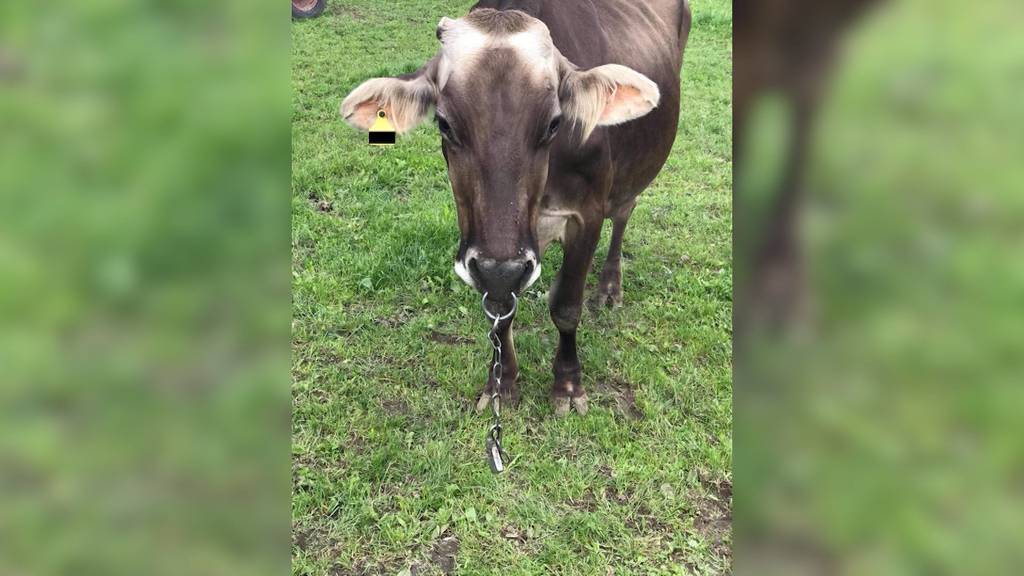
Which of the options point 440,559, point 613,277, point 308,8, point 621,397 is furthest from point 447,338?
point 308,8

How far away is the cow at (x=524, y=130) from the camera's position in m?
2.60

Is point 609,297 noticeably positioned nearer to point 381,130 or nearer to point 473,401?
point 473,401

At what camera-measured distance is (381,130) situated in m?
3.01
